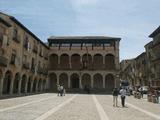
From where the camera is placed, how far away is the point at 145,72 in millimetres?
45562

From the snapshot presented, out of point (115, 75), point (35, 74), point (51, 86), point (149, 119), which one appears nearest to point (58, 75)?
Result: point (51, 86)

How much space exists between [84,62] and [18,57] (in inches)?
769

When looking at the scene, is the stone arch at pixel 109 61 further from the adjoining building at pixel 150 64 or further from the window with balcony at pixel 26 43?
the window with balcony at pixel 26 43

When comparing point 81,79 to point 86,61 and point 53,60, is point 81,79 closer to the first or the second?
point 86,61

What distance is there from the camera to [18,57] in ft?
95.3

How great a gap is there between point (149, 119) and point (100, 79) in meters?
35.8

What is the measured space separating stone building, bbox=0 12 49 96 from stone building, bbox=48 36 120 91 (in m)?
3.98

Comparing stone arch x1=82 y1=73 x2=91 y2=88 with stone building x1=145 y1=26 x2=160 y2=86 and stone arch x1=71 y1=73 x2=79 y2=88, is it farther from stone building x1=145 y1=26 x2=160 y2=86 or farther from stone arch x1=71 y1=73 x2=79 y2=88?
stone building x1=145 y1=26 x2=160 y2=86

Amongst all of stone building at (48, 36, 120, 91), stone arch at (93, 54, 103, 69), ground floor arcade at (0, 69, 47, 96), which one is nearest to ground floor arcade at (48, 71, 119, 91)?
stone building at (48, 36, 120, 91)

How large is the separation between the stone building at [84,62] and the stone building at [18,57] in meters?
3.98

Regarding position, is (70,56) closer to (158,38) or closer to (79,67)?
(79,67)

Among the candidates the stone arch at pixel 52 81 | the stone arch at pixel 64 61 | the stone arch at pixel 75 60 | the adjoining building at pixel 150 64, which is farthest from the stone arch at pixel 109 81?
the stone arch at pixel 52 81

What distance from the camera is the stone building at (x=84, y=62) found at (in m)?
44.2

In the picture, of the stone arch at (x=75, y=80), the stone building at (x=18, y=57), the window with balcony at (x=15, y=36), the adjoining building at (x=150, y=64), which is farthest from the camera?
the stone arch at (x=75, y=80)
